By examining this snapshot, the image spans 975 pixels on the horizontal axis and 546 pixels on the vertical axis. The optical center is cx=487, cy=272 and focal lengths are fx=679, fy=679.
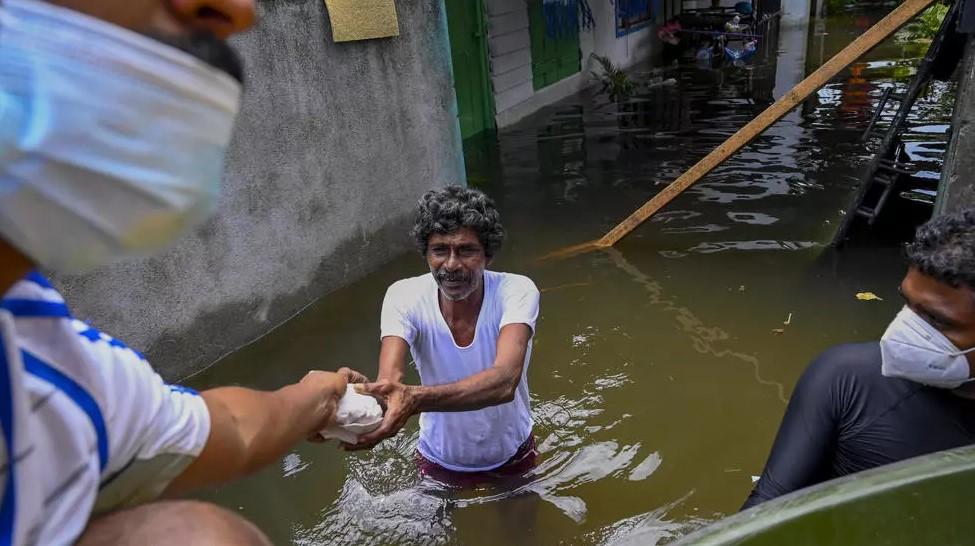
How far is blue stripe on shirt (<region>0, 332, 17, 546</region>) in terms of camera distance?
647 mm

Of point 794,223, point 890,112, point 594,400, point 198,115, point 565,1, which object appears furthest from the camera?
point 565,1

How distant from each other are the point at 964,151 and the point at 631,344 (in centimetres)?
240

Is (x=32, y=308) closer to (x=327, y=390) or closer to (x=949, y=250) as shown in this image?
(x=327, y=390)

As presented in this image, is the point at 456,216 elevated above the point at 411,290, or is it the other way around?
the point at 456,216

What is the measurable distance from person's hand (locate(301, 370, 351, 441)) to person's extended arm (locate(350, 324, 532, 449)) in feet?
1.33

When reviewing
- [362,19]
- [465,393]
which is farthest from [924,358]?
[362,19]

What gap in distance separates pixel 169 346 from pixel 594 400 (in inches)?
105

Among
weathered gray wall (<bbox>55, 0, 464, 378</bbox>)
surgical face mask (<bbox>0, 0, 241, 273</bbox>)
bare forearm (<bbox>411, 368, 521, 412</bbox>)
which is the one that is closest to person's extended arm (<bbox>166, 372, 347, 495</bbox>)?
surgical face mask (<bbox>0, 0, 241, 273</bbox>)

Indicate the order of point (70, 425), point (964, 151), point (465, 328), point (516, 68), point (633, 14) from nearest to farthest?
point (70, 425), point (465, 328), point (964, 151), point (516, 68), point (633, 14)

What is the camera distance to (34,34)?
1.84 feet

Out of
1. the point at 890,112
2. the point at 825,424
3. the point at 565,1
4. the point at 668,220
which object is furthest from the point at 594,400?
the point at 565,1

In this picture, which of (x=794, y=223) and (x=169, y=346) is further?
(x=794, y=223)

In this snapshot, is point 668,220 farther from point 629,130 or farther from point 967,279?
point 967,279

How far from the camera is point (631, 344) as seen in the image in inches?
186
